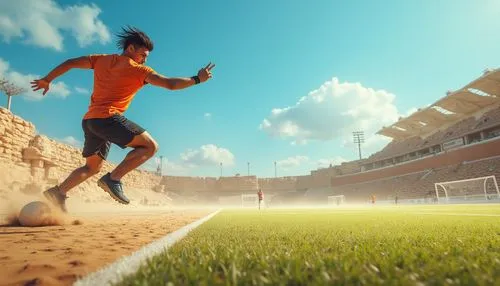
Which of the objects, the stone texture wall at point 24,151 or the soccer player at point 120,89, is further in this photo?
the stone texture wall at point 24,151

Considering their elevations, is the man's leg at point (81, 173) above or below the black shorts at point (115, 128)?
below

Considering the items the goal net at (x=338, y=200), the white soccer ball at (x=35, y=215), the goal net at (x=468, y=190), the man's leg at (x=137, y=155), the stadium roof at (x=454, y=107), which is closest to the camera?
the man's leg at (x=137, y=155)

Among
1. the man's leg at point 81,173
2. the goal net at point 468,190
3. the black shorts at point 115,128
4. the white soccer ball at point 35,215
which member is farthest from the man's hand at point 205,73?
the goal net at point 468,190

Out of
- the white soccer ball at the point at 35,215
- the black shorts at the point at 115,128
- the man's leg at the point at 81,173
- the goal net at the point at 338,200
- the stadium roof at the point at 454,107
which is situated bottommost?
the goal net at the point at 338,200

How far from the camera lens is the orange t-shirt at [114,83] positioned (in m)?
3.90

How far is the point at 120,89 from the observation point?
3984mm

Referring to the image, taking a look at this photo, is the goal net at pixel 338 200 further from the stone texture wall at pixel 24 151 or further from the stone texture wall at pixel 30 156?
the stone texture wall at pixel 24 151

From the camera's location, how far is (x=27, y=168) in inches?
603

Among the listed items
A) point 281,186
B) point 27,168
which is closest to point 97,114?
point 27,168

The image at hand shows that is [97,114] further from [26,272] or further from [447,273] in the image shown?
[447,273]

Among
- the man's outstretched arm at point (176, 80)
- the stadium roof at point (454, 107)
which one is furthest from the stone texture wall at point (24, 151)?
the stadium roof at point (454, 107)

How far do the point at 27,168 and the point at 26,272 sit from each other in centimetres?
1710

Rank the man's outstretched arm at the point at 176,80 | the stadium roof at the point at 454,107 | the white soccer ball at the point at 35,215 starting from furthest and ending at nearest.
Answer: the stadium roof at the point at 454,107 < the white soccer ball at the point at 35,215 < the man's outstretched arm at the point at 176,80

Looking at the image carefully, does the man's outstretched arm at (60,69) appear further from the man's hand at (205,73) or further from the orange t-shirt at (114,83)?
the man's hand at (205,73)
